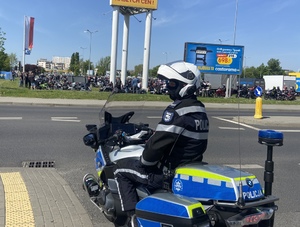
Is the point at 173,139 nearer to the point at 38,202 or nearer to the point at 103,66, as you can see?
the point at 38,202

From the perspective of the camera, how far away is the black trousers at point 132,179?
10.9 feet

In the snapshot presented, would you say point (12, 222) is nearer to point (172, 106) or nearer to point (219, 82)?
point (172, 106)

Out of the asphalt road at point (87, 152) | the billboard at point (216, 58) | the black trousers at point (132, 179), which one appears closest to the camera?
the black trousers at point (132, 179)

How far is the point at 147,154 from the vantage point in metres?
3.20

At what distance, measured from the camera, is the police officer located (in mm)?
3072

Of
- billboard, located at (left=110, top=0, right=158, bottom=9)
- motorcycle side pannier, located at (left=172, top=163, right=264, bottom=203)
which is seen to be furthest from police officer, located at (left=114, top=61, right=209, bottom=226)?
billboard, located at (left=110, top=0, right=158, bottom=9)

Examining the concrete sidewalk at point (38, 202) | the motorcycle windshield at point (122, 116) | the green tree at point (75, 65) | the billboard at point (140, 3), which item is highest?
the billboard at point (140, 3)

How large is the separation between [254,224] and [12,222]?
8.88 feet

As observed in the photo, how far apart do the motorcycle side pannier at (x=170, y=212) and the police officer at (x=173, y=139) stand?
370mm

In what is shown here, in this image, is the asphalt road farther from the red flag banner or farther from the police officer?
the red flag banner

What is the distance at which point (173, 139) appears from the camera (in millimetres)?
3051

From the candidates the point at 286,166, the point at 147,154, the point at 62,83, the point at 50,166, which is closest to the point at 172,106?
the point at 147,154

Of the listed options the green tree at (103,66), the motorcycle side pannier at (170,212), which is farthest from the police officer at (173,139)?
the green tree at (103,66)

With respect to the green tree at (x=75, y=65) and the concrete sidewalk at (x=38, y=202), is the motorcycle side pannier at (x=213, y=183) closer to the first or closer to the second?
the concrete sidewalk at (x=38, y=202)
